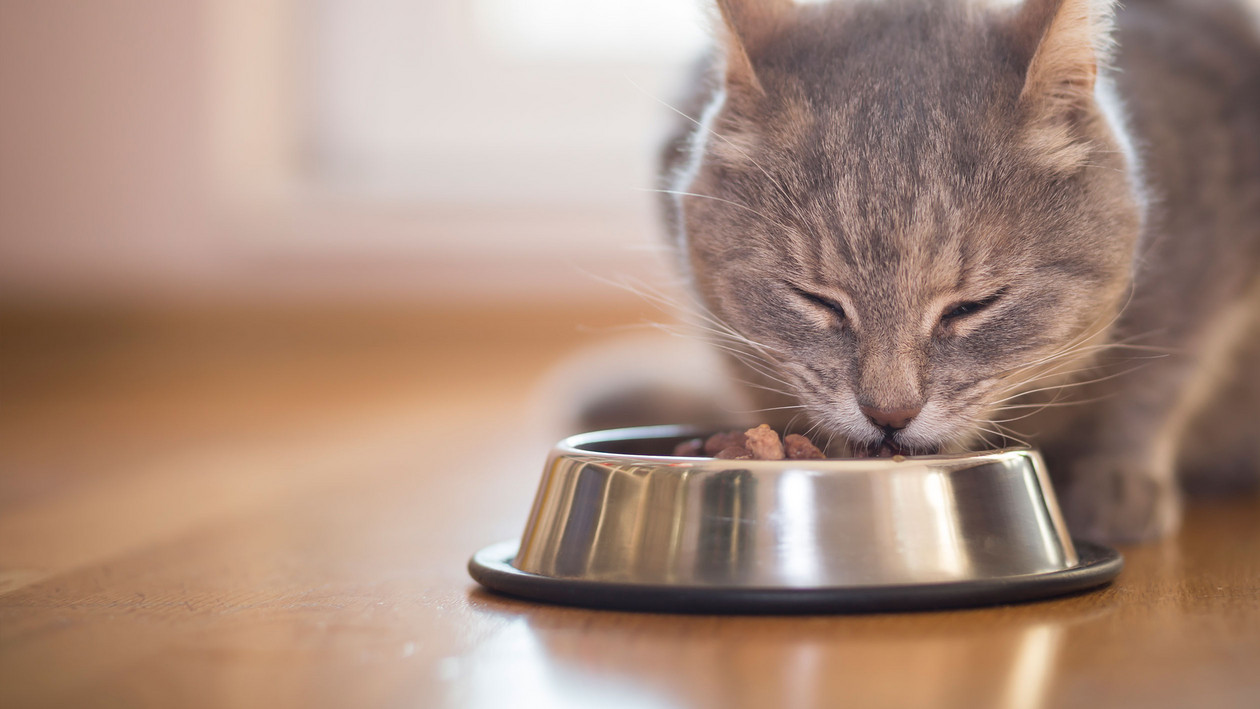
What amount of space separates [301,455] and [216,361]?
1661mm

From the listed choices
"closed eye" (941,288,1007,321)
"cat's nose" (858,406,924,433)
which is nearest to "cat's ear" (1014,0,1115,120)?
"closed eye" (941,288,1007,321)

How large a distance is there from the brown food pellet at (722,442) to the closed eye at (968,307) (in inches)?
8.7

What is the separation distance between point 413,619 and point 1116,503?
0.84m

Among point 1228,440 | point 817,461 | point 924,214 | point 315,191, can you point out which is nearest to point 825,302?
point 924,214

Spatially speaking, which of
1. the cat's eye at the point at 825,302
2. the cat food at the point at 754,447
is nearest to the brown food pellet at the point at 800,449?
the cat food at the point at 754,447

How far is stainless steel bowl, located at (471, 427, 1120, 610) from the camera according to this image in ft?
2.68

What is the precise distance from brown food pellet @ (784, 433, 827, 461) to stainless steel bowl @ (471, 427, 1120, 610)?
16 cm

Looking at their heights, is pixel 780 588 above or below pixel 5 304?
below

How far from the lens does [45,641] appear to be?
2.60 feet

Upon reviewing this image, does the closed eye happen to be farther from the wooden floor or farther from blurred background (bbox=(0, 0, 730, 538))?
blurred background (bbox=(0, 0, 730, 538))

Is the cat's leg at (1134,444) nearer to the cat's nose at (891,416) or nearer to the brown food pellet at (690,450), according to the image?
the cat's nose at (891,416)

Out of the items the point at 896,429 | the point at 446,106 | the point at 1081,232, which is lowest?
the point at 896,429

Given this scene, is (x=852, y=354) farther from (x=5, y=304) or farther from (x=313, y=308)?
(x=5, y=304)

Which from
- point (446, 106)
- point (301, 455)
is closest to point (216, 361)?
point (446, 106)
